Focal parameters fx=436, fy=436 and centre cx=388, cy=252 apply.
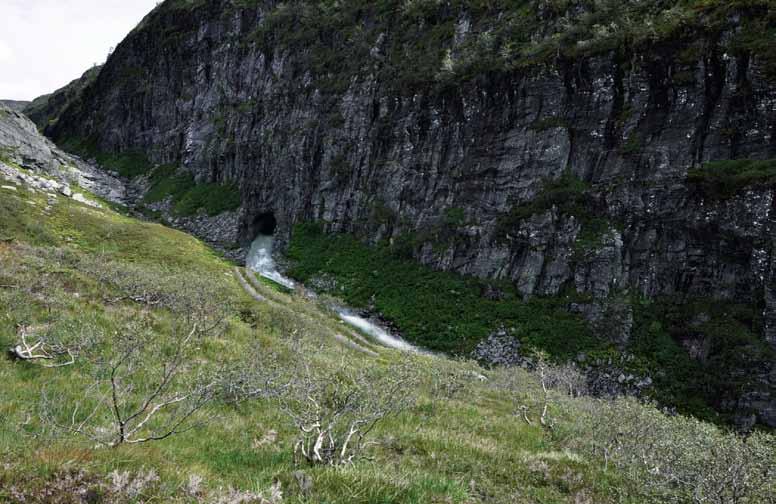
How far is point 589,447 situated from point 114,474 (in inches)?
431

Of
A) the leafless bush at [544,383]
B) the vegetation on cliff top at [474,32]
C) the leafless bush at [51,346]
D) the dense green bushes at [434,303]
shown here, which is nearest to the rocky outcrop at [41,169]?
the vegetation on cliff top at [474,32]

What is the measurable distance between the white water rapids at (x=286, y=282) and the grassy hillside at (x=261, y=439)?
25.7 metres

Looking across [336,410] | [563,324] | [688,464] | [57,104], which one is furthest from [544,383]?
[57,104]

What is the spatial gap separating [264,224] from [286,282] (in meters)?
26.2

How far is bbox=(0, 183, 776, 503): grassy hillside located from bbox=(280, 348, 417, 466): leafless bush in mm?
191

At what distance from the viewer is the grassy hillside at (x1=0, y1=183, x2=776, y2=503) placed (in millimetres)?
4867

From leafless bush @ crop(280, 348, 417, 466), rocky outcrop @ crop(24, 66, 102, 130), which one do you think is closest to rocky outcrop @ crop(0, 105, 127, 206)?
leafless bush @ crop(280, 348, 417, 466)

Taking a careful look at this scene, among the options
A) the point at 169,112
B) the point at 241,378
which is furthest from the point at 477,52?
the point at 169,112

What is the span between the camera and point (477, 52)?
57188 mm

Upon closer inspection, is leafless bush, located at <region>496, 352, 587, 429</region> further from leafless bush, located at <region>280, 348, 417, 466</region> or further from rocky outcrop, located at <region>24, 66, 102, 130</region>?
rocky outcrop, located at <region>24, 66, 102, 130</region>

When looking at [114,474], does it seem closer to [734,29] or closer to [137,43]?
[734,29]

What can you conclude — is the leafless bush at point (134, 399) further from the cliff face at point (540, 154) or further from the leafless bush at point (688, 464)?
the cliff face at point (540, 154)

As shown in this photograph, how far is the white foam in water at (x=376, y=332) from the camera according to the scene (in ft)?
149

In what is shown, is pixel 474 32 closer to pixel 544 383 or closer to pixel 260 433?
A: pixel 544 383
